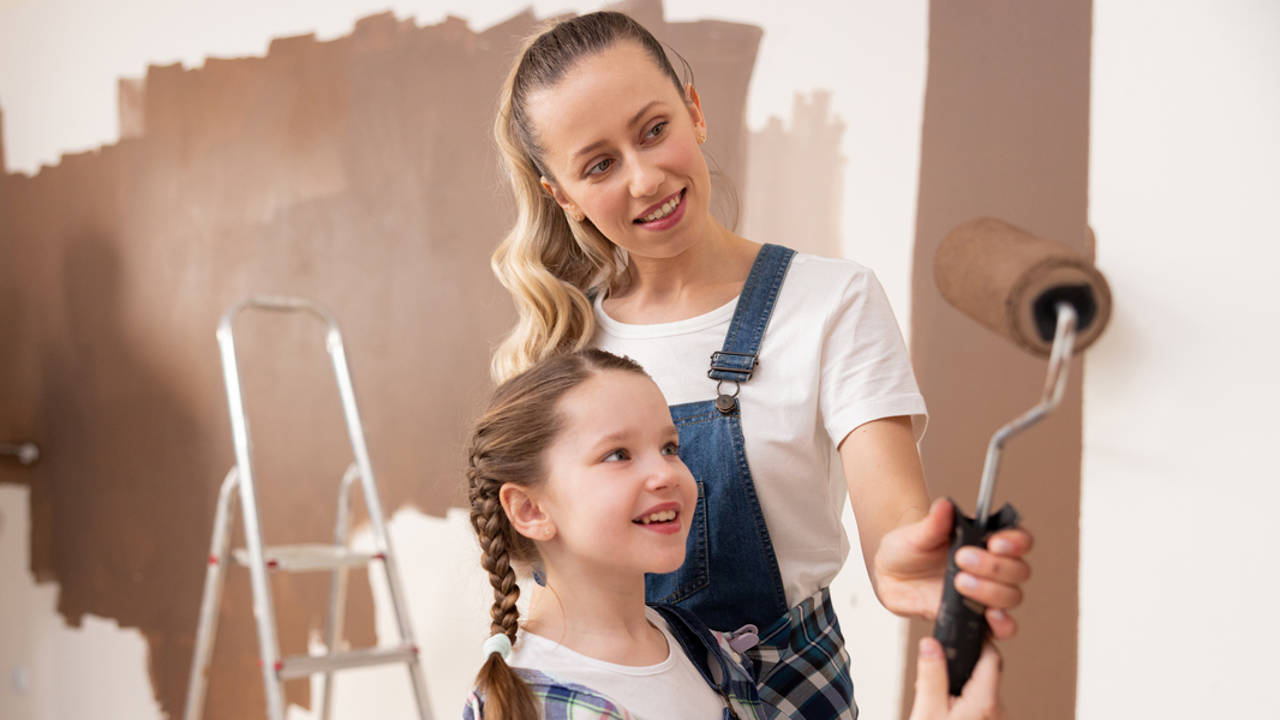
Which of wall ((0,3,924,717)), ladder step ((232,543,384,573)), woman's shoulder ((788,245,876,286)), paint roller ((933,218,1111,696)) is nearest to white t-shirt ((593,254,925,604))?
woman's shoulder ((788,245,876,286))

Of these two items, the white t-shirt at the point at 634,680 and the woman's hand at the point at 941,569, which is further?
the white t-shirt at the point at 634,680

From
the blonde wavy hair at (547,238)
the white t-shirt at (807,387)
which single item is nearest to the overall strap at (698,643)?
the white t-shirt at (807,387)

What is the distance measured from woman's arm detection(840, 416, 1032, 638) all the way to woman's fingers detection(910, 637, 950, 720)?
0.13 feet

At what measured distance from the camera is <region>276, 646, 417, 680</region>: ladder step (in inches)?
76.0

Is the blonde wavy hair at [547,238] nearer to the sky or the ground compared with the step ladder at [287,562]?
nearer to the sky

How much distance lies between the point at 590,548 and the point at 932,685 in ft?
1.32

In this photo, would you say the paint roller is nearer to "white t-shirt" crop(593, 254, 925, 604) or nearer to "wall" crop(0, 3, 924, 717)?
"white t-shirt" crop(593, 254, 925, 604)

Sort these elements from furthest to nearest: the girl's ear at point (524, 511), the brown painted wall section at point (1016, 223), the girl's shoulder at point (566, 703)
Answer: the brown painted wall section at point (1016, 223)
the girl's ear at point (524, 511)
the girl's shoulder at point (566, 703)

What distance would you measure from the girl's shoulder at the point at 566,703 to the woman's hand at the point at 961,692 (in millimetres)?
328

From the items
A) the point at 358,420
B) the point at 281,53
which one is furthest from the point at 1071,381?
the point at 281,53

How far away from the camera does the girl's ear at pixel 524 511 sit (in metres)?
1.03

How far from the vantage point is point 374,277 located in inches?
103

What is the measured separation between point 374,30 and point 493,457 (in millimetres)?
1902

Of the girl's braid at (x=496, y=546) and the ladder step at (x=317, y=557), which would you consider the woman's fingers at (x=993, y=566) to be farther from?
the ladder step at (x=317, y=557)
